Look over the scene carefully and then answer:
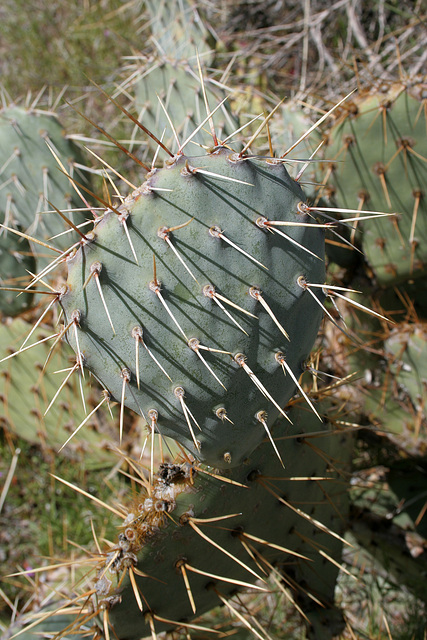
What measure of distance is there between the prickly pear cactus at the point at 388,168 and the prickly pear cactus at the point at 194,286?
0.64 metres

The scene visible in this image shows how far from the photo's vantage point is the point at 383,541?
1773 mm

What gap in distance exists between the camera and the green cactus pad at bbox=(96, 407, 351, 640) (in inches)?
40.1

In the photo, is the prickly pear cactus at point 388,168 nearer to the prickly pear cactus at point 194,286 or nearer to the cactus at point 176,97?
the cactus at point 176,97

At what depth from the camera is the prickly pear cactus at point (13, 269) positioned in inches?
73.4

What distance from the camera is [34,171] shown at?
1.75 meters

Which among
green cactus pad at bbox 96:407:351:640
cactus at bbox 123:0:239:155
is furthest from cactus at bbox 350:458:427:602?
cactus at bbox 123:0:239:155

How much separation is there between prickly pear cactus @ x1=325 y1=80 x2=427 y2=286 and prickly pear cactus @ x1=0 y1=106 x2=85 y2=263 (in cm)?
82

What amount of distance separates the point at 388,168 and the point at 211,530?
0.99 metres

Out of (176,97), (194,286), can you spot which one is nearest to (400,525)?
(194,286)

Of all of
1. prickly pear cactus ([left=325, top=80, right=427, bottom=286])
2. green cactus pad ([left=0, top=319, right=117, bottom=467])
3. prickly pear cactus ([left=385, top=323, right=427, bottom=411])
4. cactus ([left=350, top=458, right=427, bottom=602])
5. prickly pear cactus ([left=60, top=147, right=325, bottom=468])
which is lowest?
cactus ([left=350, top=458, right=427, bottom=602])

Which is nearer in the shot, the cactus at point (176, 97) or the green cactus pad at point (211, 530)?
the green cactus pad at point (211, 530)

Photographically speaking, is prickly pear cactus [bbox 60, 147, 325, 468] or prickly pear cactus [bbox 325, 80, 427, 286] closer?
prickly pear cactus [bbox 60, 147, 325, 468]

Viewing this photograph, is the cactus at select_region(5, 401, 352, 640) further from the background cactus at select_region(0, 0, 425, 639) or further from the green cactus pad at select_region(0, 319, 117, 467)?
the green cactus pad at select_region(0, 319, 117, 467)

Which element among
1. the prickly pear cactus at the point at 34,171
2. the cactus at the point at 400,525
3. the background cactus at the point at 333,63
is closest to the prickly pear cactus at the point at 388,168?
the background cactus at the point at 333,63
